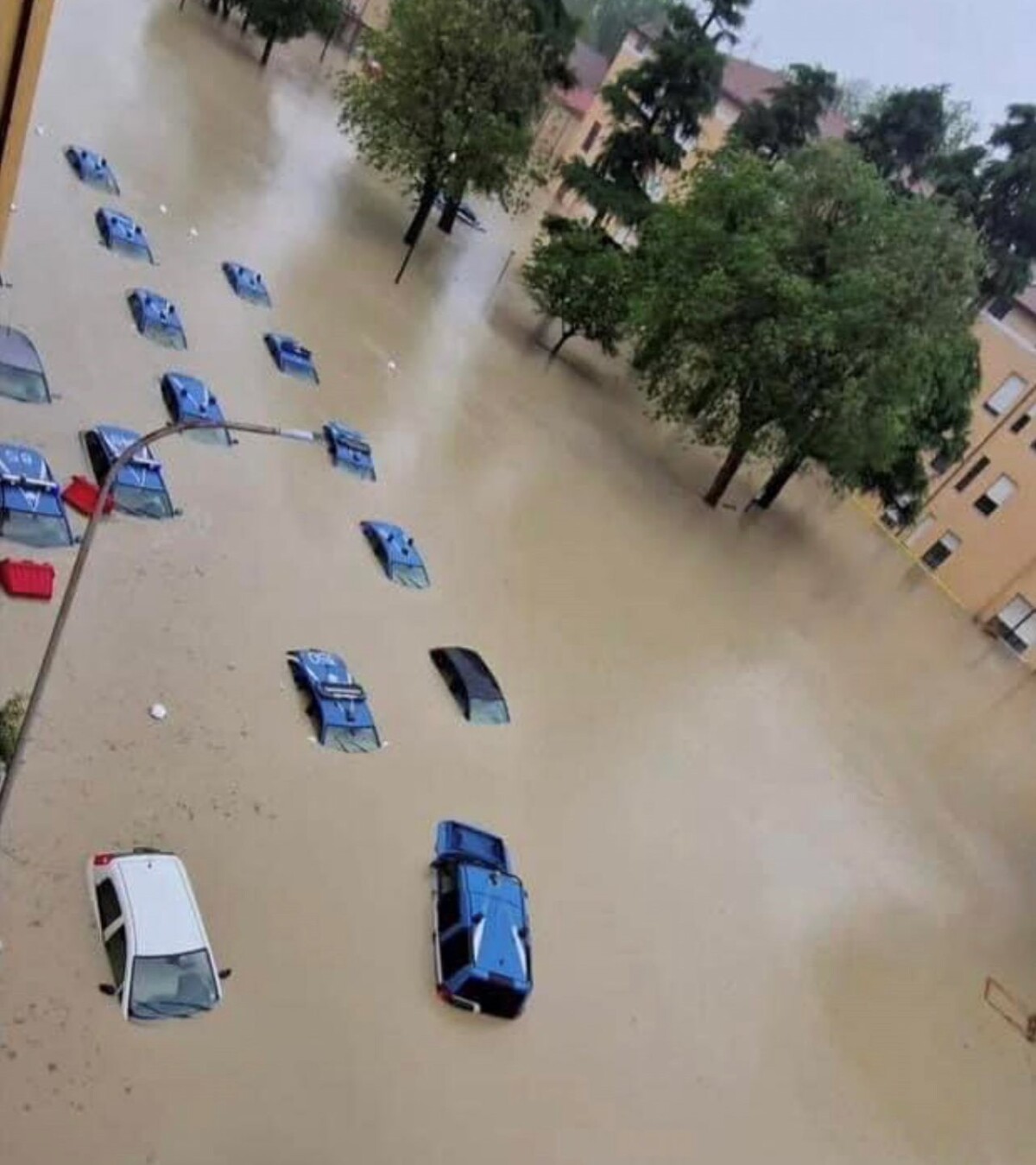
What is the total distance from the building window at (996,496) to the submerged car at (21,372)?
34.8 m

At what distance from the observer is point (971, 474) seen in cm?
A: 3922

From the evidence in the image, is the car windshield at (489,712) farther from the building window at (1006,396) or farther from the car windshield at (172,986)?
the building window at (1006,396)

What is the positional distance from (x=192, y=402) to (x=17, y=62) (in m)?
9.99

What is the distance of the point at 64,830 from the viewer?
36.6 ft

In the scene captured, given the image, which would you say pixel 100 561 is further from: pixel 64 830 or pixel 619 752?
pixel 619 752

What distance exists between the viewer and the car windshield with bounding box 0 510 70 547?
13805 mm

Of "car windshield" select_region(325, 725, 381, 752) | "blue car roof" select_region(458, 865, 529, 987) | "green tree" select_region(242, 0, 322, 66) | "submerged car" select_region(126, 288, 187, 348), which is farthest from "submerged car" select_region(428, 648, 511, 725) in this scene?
"green tree" select_region(242, 0, 322, 66)

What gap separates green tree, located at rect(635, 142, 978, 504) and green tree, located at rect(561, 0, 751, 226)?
4.00 metres

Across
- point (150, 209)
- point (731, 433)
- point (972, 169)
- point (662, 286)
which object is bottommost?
point (150, 209)

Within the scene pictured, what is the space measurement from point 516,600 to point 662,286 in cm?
1279

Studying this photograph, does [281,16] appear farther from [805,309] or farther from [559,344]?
[805,309]

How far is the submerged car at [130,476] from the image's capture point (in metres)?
15.7

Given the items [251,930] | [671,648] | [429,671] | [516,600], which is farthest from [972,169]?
[251,930]

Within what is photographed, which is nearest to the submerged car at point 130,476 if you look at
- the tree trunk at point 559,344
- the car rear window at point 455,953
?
the car rear window at point 455,953
